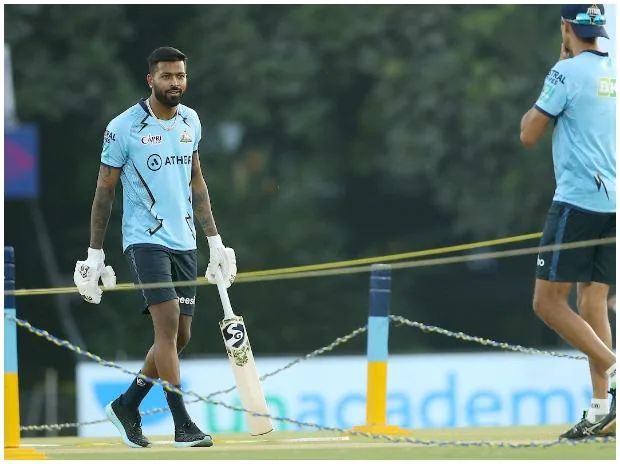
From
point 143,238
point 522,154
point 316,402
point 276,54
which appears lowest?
point 316,402

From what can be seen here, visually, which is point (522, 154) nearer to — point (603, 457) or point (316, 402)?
point (316, 402)

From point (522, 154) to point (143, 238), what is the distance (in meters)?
21.3

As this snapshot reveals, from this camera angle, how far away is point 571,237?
8.59m

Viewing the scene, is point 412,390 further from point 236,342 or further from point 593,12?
point 593,12

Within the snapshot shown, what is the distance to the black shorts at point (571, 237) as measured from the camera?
8.59 m

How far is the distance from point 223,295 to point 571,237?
190 centimetres

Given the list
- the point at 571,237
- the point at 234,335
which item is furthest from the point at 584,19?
the point at 234,335

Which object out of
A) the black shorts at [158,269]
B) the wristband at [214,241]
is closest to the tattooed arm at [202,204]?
the wristband at [214,241]

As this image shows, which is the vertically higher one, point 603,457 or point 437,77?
point 437,77

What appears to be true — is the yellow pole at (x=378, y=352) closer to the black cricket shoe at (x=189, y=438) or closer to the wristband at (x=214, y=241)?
the wristband at (x=214, y=241)

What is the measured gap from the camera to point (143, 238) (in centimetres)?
901

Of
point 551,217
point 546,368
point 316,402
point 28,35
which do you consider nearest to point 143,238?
point 551,217

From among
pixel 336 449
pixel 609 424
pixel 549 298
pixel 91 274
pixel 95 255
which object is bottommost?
pixel 336 449

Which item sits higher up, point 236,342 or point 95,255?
point 95,255
